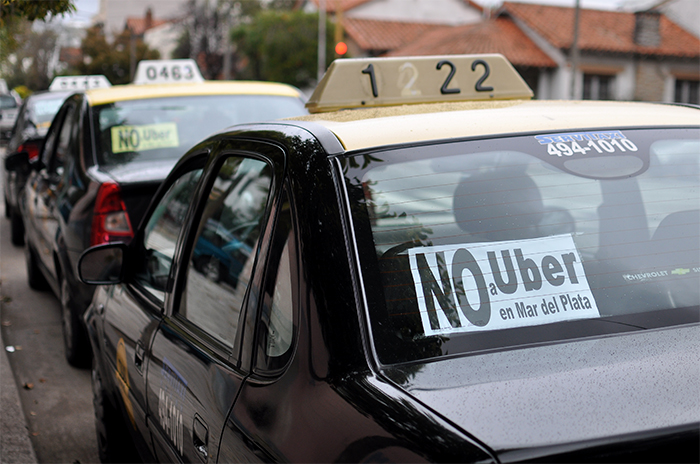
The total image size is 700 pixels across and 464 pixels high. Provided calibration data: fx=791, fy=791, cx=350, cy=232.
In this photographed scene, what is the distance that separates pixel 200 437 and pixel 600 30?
1611 inches

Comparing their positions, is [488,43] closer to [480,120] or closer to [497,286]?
[480,120]

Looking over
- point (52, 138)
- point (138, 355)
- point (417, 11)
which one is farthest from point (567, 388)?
point (417, 11)

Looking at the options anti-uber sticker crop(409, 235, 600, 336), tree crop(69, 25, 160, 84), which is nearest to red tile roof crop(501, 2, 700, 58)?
tree crop(69, 25, 160, 84)

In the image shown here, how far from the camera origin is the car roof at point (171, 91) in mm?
5676

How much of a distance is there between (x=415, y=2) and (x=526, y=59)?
15.2 m

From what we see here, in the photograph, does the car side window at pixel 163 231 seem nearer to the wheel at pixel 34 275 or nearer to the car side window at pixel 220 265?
the car side window at pixel 220 265

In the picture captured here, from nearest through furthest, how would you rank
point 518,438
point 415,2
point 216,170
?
point 518,438
point 216,170
point 415,2

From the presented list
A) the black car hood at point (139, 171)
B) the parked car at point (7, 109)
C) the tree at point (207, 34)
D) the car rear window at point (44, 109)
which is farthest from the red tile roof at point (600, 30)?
the black car hood at point (139, 171)

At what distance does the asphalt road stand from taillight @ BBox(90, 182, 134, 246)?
3.14 ft

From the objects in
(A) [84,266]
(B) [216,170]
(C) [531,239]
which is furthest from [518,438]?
(A) [84,266]

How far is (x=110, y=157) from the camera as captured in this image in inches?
208

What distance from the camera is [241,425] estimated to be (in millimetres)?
1751

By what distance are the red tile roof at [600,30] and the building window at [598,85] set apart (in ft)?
4.30

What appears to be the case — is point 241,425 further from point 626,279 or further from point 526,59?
point 526,59
